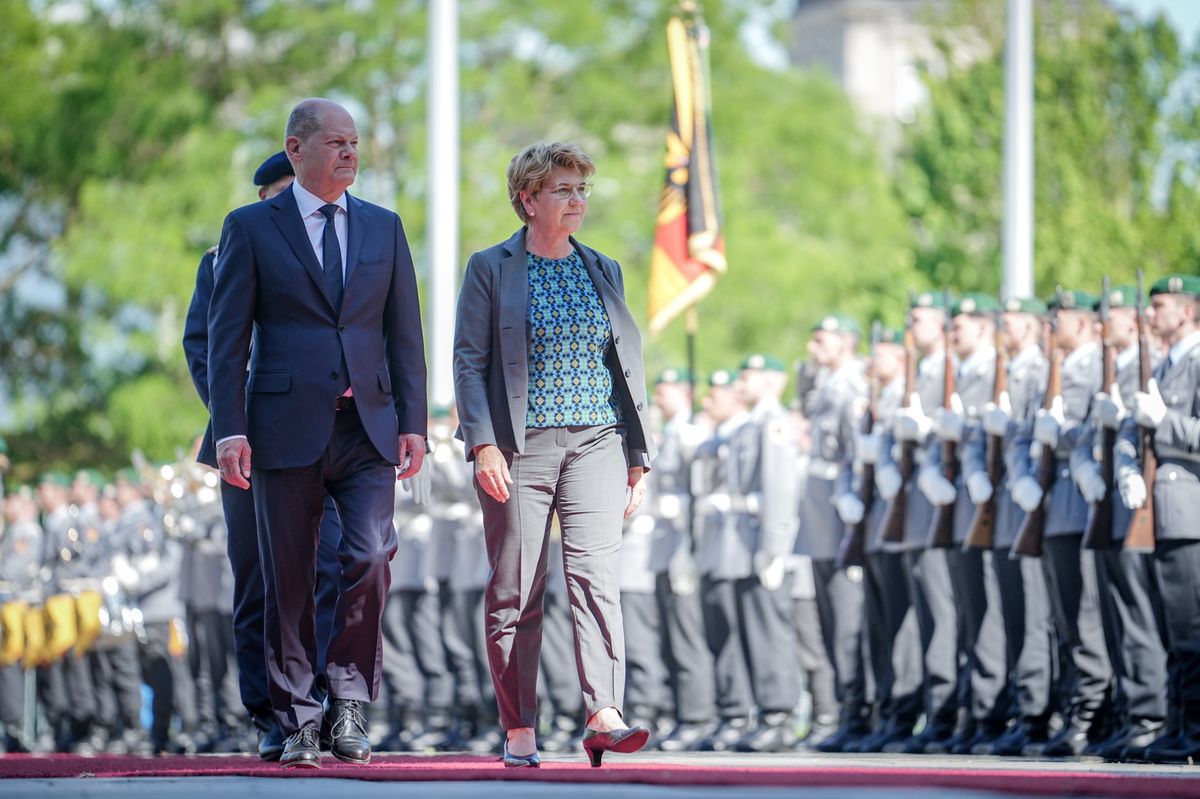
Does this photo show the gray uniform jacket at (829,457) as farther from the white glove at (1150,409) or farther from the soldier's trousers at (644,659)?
the white glove at (1150,409)

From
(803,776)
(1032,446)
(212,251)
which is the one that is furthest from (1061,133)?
(803,776)

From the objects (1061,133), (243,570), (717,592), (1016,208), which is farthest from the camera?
(1061,133)

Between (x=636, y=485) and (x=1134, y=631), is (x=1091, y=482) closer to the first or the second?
(x=1134, y=631)

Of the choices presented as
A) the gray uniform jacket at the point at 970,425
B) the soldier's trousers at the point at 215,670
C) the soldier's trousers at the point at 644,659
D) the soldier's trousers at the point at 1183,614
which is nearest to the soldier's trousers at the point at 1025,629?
the gray uniform jacket at the point at 970,425

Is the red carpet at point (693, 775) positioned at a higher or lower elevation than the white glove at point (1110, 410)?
lower

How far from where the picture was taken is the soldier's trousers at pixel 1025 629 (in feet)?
33.8

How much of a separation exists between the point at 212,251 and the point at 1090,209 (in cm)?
1606

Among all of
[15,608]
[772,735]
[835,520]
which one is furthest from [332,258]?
[15,608]

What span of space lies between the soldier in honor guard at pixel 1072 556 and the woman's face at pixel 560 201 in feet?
9.57

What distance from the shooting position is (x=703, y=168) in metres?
15.3

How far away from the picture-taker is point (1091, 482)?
9586 millimetres

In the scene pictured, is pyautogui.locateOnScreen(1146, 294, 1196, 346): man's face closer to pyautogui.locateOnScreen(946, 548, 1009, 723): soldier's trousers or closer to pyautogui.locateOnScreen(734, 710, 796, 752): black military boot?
pyautogui.locateOnScreen(946, 548, 1009, 723): soldier's trousers

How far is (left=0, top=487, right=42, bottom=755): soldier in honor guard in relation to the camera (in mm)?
18047

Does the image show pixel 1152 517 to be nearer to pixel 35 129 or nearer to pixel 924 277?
pixel 924 277
